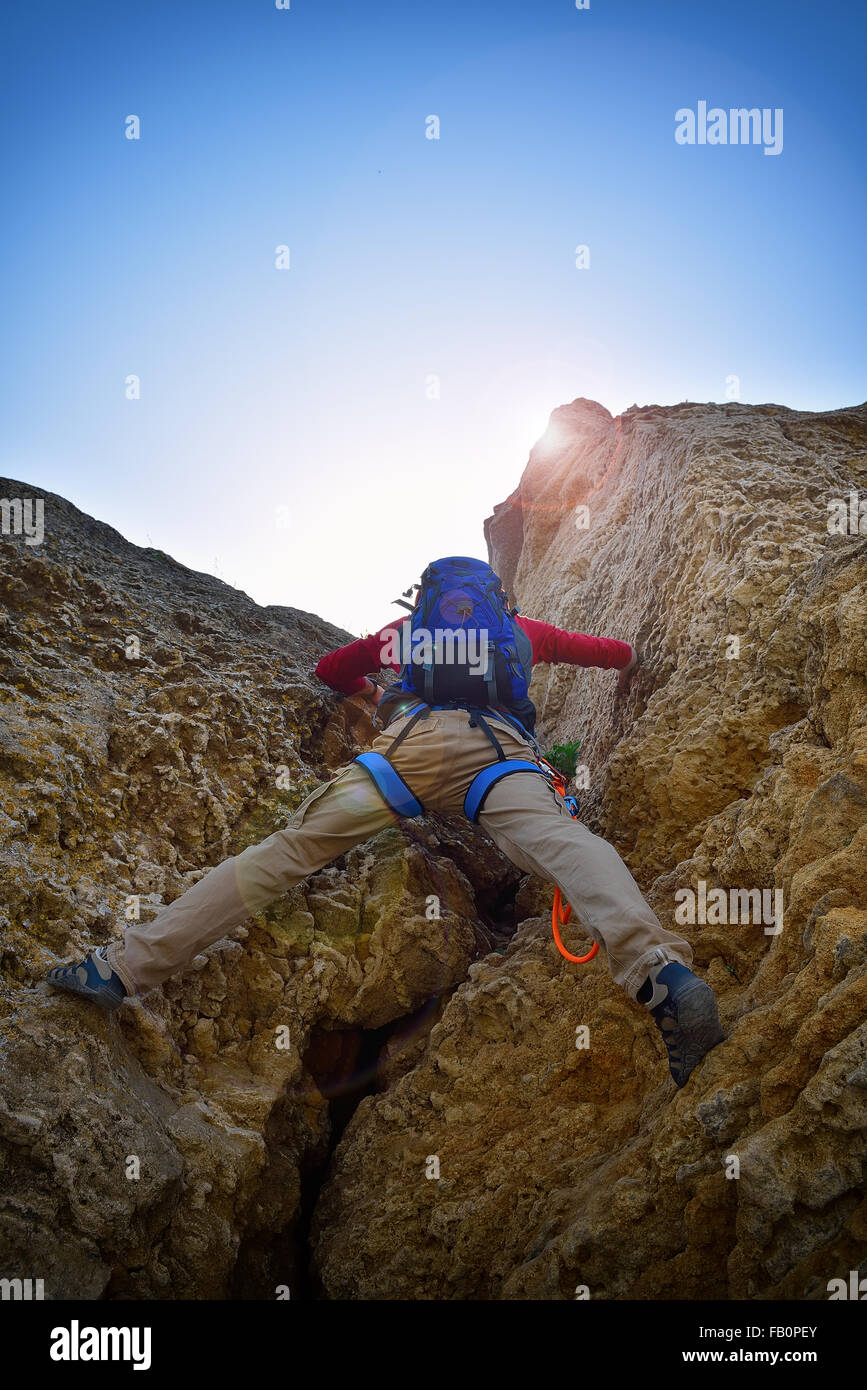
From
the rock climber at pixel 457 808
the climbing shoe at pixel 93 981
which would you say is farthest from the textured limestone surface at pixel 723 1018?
the climbing shoe at pixel 93 981

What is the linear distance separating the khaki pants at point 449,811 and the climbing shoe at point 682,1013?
78mm

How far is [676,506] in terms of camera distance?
22.1ft

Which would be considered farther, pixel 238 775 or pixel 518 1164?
pixel 238 775

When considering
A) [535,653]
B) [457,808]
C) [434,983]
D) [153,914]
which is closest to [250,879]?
[153,914]

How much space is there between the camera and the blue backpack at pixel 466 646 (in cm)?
476

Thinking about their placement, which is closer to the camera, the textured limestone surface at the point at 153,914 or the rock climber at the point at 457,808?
the textured limestone surface at the point at 153,914

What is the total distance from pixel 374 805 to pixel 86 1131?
2.08 m

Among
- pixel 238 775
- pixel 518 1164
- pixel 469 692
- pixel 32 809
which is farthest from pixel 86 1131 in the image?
pixel 469 692

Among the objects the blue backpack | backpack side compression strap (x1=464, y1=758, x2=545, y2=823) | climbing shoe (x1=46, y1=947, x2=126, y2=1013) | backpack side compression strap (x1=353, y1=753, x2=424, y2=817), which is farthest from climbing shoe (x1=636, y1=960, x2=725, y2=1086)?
climbing shoe (x1=46, y1=947, x2=126, y2=1013)

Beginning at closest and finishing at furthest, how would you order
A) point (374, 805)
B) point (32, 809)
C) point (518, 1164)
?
1. point (518, 1164)
2. point (32, 809)
3. point (374, 805)

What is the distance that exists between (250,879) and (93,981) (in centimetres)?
90

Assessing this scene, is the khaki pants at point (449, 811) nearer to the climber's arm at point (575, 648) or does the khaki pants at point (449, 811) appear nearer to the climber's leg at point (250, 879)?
the climber's leg at point (250, 879)
